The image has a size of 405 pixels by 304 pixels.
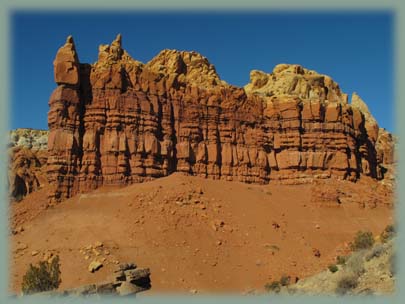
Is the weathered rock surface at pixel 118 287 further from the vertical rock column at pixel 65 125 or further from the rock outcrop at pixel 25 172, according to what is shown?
the rock outcrop at pixel 25 172

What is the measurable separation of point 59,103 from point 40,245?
14.6m

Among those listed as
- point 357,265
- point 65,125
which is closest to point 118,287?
point 357,265

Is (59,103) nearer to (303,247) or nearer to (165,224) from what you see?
(165,224)

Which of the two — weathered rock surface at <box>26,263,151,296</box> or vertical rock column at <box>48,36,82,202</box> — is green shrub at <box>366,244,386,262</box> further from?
vertical rock column at <box>48,36,82,202</box>

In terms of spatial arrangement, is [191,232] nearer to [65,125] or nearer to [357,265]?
[65,125]

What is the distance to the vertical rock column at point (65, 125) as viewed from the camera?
155 ft

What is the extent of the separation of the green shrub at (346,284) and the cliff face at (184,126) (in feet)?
105

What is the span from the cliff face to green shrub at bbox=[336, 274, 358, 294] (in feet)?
105

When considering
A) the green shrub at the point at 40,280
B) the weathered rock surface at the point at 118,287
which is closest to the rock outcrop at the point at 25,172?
the green shrub at the point at 40,280

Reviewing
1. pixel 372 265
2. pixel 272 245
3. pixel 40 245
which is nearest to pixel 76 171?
pixel 40 245

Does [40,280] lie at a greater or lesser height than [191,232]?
lesser

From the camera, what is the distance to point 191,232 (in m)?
42.8

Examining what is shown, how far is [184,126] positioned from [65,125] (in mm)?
12866

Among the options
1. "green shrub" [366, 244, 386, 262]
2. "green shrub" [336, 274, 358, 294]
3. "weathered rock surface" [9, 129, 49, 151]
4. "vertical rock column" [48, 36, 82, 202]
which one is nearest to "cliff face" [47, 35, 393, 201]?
"vertical rock column" [48, 36, 82, 202]
